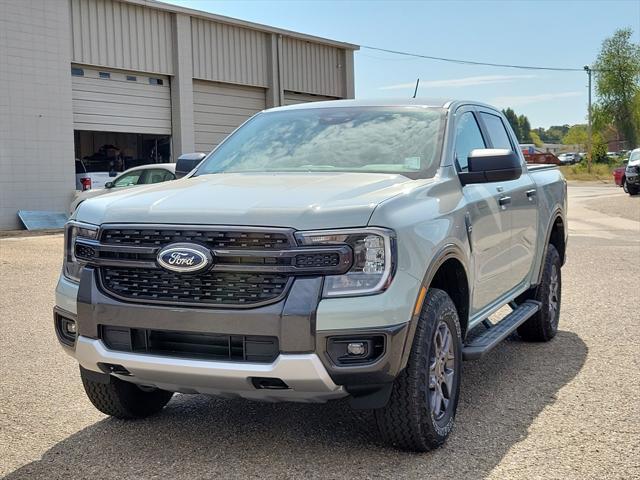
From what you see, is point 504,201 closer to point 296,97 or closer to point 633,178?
point 296,97

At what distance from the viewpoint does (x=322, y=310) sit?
3.39m

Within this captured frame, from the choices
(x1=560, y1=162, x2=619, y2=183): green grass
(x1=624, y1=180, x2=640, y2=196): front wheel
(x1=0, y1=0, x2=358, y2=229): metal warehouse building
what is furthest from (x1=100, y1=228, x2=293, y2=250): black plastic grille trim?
(x1=560, y1=162, x2=619, y2=183): green grass

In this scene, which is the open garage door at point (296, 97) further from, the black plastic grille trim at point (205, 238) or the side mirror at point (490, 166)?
the black plastic grille trim at point (205, 238)

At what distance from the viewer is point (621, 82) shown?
80062 millimetres

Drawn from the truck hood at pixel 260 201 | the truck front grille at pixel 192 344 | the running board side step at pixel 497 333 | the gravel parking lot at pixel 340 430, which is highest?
the truck hood at pixel 260 201

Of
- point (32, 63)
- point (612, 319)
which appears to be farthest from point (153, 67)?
point (612, 319)

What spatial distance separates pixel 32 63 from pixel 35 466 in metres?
18.0

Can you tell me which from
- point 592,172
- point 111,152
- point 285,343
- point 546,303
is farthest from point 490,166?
point 592,172

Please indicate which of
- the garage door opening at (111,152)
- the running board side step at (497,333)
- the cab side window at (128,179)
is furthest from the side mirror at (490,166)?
the garage door opening at (111,152)

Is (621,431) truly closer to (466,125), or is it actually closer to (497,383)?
(497,383)

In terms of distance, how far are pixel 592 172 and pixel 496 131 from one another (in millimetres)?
65165

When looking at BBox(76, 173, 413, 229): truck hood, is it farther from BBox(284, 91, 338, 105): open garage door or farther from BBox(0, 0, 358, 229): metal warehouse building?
BBox(284, 91, 338, 105): open garage door

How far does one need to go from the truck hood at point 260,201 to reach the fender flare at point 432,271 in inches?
15.3

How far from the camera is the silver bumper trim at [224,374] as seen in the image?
11.2 feet
